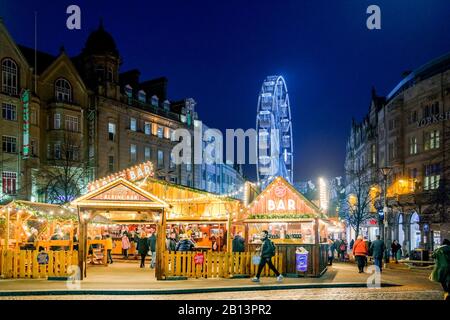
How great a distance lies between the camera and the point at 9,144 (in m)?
50.7

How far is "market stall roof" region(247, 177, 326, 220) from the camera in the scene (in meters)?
25.6

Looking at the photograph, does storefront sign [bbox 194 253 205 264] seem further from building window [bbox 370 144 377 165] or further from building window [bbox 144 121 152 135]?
building window [bbox 370 144 377 165]

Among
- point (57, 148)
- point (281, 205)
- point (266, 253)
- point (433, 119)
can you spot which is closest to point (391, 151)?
point (433, 119)

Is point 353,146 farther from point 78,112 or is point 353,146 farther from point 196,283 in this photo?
point 196,283

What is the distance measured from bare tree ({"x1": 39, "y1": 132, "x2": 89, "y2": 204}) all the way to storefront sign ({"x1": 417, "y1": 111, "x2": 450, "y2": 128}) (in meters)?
29.0

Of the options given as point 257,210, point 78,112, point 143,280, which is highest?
point 78,112

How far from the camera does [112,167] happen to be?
6231 cm

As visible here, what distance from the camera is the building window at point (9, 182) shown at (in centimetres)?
4984

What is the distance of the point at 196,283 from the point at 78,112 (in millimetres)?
39697

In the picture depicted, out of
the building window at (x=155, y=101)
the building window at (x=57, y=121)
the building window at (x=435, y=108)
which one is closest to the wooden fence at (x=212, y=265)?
the building window at (x=435, y=108)

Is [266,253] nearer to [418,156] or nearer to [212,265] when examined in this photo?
Answer: [212,265]

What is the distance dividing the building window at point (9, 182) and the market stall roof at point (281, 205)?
1178 inches

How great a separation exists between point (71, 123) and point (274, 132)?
61.3 feet
